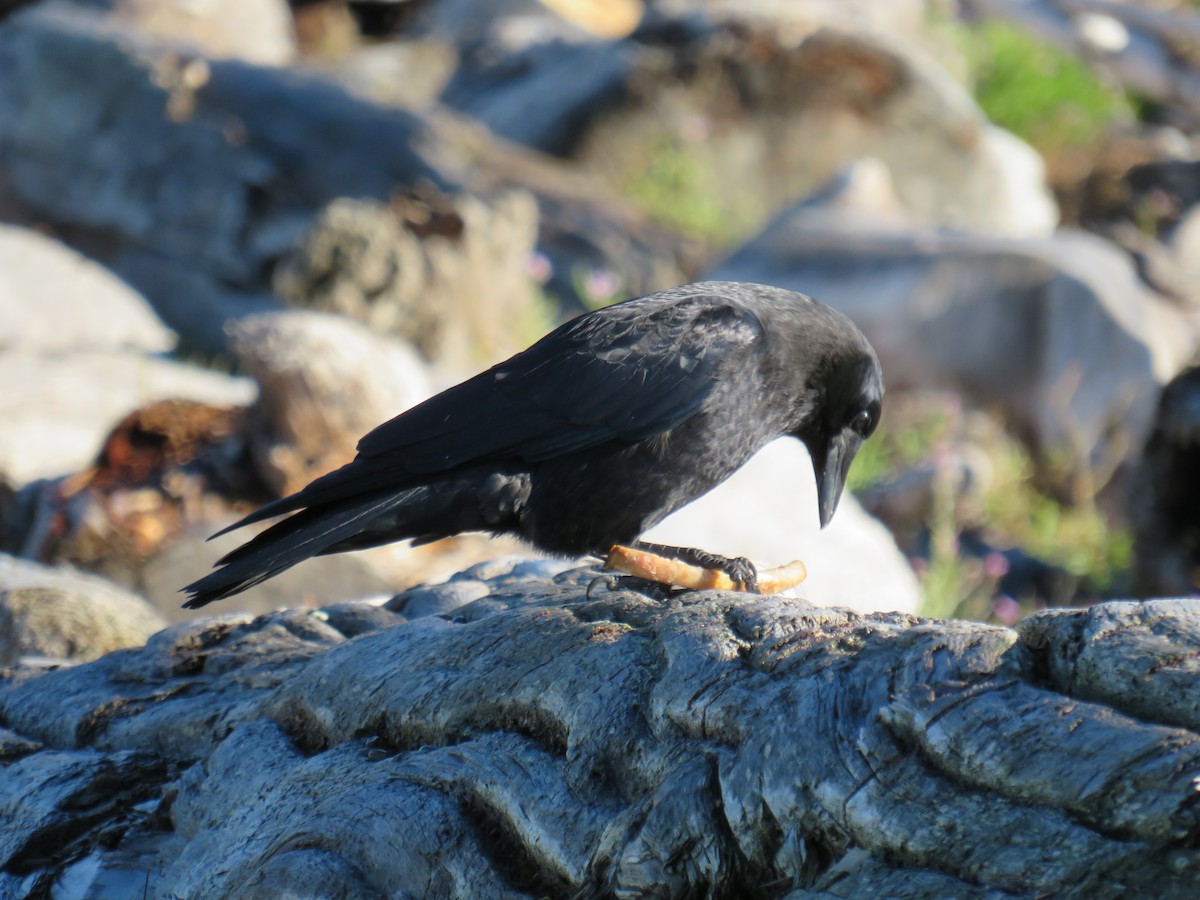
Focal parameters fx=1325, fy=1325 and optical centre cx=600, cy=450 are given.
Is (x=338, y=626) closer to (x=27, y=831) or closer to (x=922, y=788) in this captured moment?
(x=27, y=831)

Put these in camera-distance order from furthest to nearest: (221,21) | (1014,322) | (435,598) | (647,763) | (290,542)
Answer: (221,21)
(1014,322)
(435,598)
(290,542)
(647,763)

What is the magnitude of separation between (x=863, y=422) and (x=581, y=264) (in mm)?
6000

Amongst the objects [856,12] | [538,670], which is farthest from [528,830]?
[856,12]

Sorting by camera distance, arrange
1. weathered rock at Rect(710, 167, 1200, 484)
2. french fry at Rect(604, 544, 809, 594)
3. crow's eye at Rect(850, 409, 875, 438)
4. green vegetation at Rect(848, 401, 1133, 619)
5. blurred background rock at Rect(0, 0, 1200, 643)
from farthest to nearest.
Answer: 1. weathered rock at Rect(710, 167, 1200, 484)
2. green vegetation at Rect(848, 401, 1133, 619)
3. blurred background rock at Rect(0, 0, 1200, 643)
4. crow's eye at Rect(850, 409, 875, 438)
5. french fry at Rect(604, 544, 809, 594)

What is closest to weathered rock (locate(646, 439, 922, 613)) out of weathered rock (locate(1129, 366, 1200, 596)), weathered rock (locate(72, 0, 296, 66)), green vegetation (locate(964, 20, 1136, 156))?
weathered rock (locate(1129, 366, 1200, 596))

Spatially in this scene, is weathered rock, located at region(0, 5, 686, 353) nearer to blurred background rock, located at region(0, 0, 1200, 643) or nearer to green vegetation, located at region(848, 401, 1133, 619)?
blurred background rock, located at region(0, 0, 1200, 643)

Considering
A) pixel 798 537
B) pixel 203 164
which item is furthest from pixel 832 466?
pixel 203 164

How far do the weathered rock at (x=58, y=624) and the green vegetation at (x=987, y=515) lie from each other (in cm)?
361

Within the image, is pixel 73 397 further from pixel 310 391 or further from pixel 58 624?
pixel 58 624

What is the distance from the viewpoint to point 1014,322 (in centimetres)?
897

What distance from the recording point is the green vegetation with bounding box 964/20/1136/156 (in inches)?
559

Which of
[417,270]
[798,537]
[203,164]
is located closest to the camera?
[798,537]

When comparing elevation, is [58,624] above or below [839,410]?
below

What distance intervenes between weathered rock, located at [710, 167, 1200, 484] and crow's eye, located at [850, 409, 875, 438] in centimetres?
488
